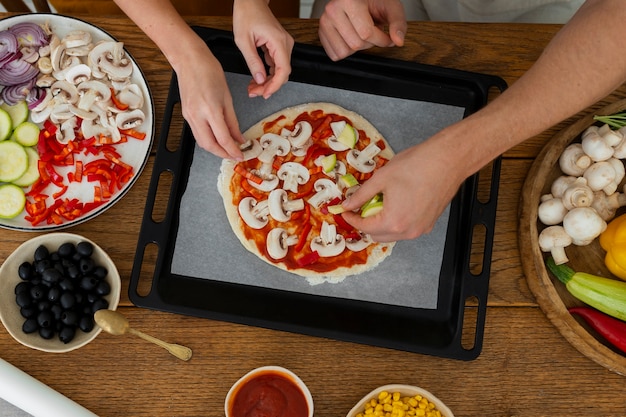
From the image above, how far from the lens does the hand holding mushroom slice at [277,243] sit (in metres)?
2.06

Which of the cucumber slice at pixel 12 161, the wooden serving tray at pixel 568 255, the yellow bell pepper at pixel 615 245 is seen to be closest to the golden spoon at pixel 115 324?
the cucumber slice at pixel 12 161

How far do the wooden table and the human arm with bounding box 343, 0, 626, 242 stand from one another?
52cm

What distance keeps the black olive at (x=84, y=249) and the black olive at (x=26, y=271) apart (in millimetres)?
162

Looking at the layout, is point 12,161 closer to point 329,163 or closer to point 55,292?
point 55,292

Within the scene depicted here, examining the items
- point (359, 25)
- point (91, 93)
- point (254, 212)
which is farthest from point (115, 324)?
point (359, 25)

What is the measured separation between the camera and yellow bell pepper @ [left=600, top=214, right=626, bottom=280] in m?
1.94

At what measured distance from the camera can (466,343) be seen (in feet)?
6.66

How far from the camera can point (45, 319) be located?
72.3 inches

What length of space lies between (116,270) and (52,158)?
1.59ft

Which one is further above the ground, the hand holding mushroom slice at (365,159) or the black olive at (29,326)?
the hand holding mushroom slice at (365,159)

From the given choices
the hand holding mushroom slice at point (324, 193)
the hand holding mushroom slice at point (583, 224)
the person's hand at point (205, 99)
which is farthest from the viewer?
the hand holding mushroom slice at point (324, 193)

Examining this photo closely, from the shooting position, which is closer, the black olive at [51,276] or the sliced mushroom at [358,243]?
the black olive at [51,276]

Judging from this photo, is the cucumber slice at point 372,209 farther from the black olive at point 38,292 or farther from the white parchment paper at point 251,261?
the black olive at point 38,292

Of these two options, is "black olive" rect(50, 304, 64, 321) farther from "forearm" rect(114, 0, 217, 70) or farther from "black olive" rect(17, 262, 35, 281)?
"forearm" rect(114, 0, 217, 70)
